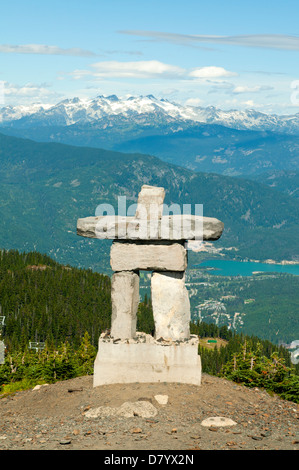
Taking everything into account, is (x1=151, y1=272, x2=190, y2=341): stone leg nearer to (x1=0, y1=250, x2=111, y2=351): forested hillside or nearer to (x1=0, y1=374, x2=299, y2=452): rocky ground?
(x1=0, y1=374, x2=299, y2=452): rocky ground

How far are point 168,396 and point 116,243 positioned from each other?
8.79 metres

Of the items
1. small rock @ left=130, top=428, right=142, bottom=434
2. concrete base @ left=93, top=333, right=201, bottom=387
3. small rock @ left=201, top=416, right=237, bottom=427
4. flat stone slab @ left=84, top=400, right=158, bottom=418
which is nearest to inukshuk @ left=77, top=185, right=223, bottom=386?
concrete base @ left=93, top=333, right=201, bottom=387

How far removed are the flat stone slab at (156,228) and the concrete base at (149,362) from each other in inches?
234

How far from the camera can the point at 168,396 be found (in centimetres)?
3238

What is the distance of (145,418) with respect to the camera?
29.4m

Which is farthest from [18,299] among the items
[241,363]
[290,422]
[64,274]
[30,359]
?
[290,422]

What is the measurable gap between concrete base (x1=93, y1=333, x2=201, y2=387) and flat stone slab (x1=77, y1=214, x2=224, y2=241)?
19.5 feet

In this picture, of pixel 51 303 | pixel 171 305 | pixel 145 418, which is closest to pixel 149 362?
pixel 171 305

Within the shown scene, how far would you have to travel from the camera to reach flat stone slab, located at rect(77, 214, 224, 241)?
110ft

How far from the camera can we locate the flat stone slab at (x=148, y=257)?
34.4 m

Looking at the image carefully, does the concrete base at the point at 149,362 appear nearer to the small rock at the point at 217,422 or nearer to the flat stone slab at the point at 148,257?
the flat stone slab at the point at 148,257

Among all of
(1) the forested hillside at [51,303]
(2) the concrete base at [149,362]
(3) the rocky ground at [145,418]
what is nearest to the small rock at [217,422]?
(3) the rocky ground at [145,418]

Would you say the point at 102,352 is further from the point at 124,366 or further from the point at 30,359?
the point at 30,359
